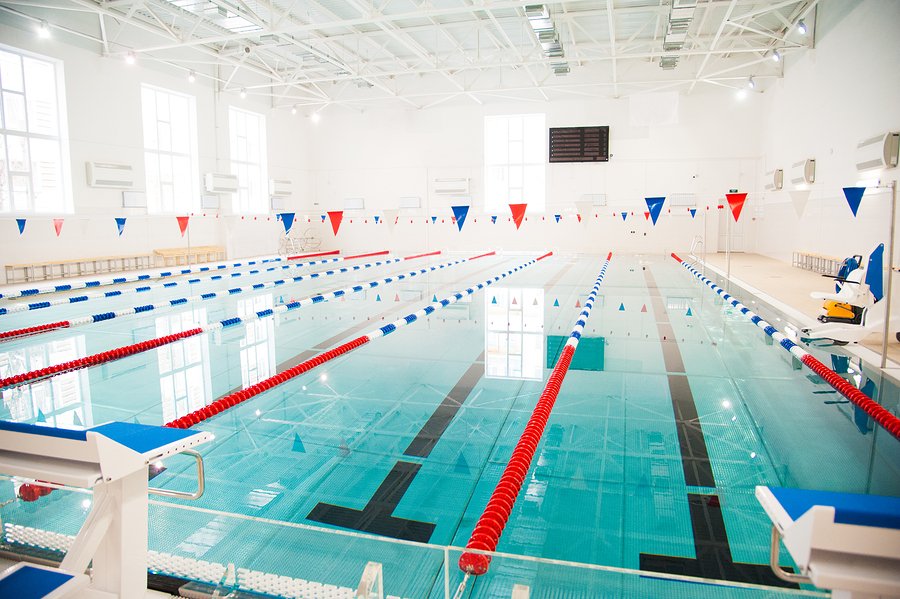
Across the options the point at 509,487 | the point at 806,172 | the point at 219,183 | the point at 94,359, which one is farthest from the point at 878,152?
the point at 219,183

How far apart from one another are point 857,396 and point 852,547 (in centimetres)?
402

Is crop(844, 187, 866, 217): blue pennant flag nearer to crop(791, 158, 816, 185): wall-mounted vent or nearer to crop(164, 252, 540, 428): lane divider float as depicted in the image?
crop(164, 252, 540, 428): lane divider float

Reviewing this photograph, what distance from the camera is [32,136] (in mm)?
12375

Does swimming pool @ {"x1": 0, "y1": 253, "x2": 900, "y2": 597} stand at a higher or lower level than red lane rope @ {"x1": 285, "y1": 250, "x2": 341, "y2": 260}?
lower

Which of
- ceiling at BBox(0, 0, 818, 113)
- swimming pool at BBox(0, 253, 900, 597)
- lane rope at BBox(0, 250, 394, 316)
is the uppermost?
ceiling at BBox(0, 0, 818, 113)

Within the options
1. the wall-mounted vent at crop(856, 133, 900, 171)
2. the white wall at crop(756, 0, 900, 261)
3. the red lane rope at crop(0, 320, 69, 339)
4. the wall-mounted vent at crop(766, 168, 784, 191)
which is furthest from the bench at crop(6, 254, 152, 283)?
the wall-mounted vent at crop(766, 168, 784, 191)

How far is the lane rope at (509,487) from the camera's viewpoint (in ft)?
6.31

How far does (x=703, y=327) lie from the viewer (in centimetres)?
740

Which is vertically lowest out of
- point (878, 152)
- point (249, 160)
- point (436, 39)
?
point (878, 152)

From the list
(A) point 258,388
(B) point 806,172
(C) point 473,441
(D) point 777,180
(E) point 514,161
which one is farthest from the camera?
(E) point 514,161

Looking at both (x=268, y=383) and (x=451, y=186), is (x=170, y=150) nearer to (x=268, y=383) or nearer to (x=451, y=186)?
(x=451, y=186)

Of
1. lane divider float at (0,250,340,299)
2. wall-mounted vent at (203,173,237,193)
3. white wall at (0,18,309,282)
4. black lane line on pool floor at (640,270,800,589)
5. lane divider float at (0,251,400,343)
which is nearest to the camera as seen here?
black lane line on pool floor at (640,270,800,589)

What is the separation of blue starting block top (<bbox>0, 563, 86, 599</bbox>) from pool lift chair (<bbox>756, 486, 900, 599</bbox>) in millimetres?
1812

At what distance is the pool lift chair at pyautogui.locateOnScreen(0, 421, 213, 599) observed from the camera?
1542mm
